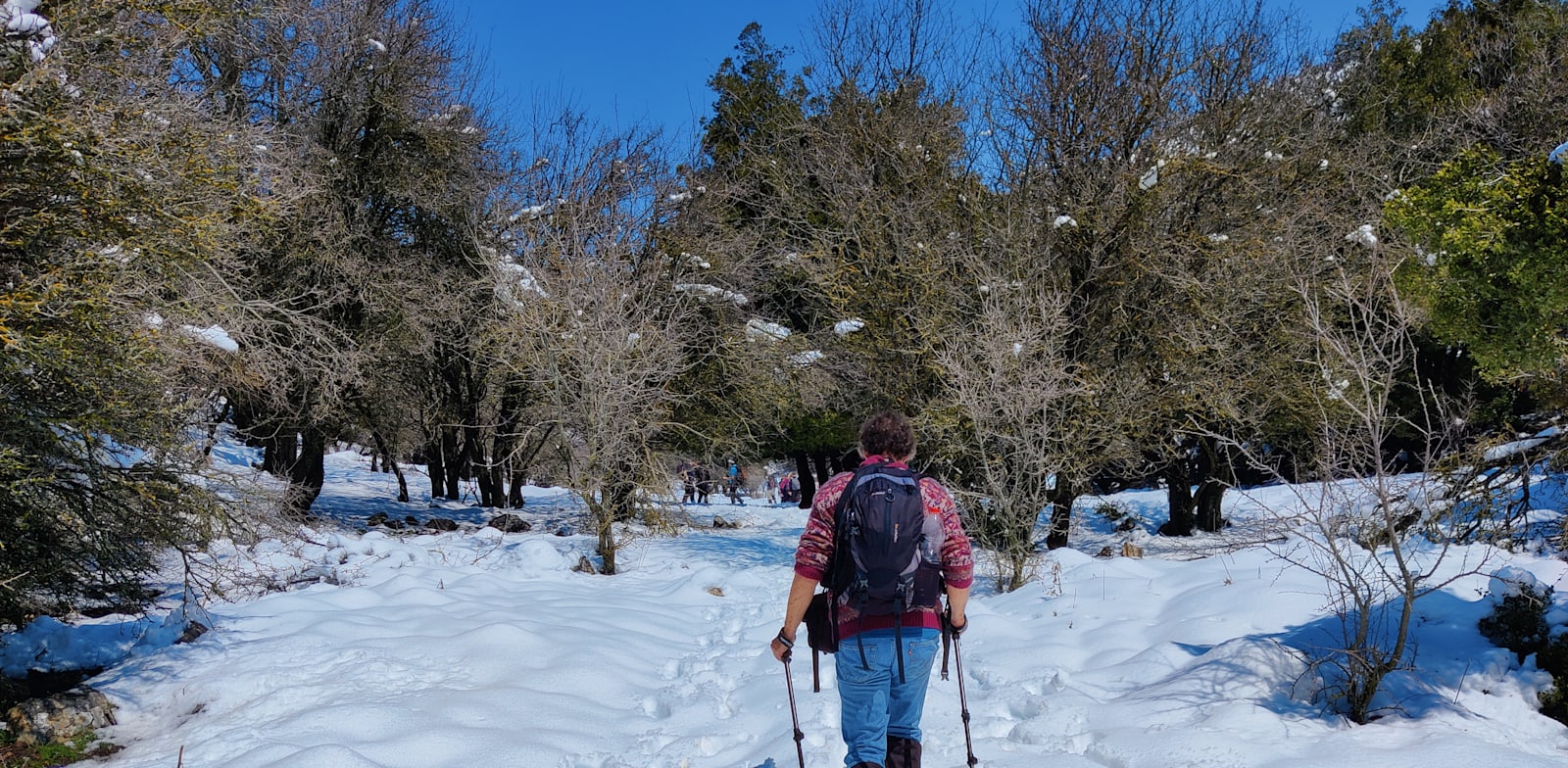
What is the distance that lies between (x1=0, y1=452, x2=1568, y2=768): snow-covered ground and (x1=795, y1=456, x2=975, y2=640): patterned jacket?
1.29 meters

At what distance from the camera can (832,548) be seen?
362 centimetres

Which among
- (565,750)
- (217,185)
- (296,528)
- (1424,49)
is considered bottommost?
(565,750)

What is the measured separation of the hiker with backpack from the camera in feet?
11.3

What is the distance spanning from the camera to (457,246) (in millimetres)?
16109

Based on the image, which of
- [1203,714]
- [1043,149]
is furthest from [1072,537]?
[1203,714]

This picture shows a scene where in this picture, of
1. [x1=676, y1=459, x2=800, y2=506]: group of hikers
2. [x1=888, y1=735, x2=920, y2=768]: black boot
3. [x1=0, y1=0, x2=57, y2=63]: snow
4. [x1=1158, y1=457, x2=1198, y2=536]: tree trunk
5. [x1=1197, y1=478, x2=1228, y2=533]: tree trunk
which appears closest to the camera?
[x1=888, y1=735, x2=920, y2=768]: black boot

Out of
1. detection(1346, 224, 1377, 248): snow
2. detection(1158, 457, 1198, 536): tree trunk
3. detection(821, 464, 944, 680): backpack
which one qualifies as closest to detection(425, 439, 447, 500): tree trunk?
detection(1158, 457, 1198, 536): tree trunk

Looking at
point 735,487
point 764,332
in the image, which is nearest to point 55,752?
point 764,332

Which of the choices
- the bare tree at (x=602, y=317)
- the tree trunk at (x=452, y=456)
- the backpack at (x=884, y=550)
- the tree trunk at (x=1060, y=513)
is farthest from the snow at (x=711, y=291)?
the backpack at (x=884, y=550)

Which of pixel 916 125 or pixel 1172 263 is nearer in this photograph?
pixel 1172 263

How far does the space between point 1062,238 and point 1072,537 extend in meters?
6.24

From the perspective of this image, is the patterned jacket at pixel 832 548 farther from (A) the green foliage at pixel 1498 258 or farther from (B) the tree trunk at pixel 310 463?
(B) the tree trunk at pixel 310 463

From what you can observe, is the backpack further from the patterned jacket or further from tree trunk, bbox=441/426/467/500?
tree trunk, bbox=441/426/467/500

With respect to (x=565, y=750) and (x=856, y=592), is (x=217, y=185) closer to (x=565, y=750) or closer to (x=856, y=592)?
(x=565, y=750)
